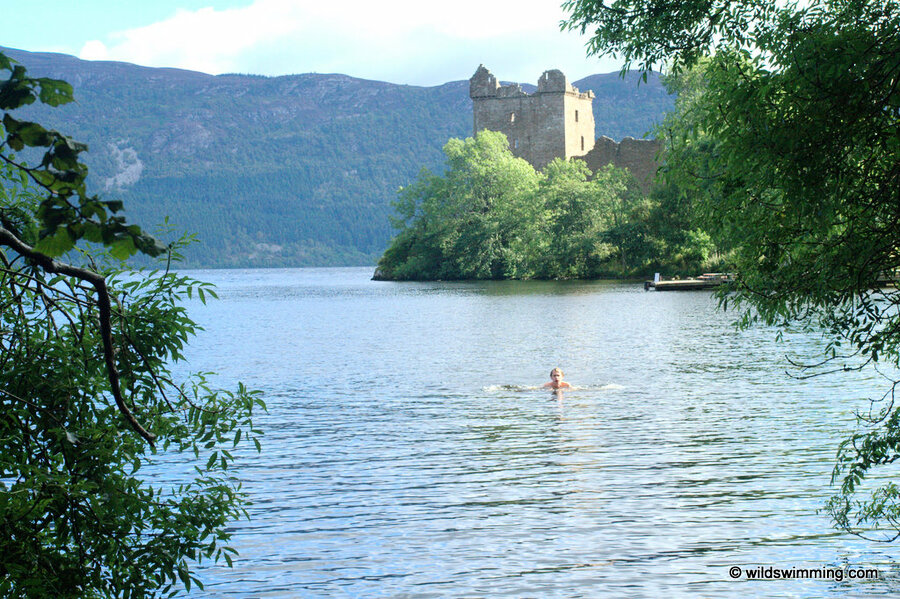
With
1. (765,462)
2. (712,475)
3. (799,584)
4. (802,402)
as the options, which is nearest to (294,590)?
(799,584)

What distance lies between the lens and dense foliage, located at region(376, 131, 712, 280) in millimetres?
70000

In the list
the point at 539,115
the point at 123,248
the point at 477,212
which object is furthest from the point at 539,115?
the point at 123,248

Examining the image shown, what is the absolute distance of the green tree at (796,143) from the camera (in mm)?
7469

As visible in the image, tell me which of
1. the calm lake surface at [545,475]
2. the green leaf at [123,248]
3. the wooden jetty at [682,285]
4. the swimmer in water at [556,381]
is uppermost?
the green leaf at [123,248]

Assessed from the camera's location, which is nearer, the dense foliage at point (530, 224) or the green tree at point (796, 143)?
the green tree at point (796, 143)

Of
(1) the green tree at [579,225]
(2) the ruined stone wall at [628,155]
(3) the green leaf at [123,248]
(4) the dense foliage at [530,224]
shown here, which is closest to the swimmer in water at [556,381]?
(3) the green leaf at [123,248]

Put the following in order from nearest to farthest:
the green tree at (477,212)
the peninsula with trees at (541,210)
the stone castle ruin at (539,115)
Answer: the peninsula with trees at (541,210)
the green tree at (477,212)
the stone castle ruin at (539,115)

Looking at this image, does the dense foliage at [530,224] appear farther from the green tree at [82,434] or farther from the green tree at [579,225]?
the green tree at [82,434]

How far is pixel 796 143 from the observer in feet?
24.5

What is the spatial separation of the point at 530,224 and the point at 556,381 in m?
59.5

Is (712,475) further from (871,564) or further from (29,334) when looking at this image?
(29,334)

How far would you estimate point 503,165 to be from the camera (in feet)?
273

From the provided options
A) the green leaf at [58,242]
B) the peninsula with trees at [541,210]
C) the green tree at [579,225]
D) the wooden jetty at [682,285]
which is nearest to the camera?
the green leaf at [58,242]

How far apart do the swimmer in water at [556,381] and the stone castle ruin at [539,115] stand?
7875 centimetres
